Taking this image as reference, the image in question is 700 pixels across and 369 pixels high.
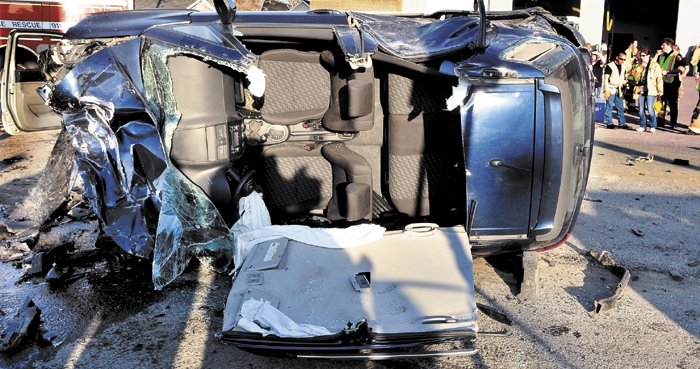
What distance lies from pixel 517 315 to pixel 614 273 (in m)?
1.12

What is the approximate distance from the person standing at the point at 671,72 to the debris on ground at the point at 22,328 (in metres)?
11.5

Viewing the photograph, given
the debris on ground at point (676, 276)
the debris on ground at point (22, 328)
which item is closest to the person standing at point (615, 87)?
the debris on ground at point (676, 276)

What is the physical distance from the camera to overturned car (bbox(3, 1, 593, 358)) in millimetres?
3025

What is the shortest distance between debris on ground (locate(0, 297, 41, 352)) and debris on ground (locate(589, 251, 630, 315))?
3.38 m

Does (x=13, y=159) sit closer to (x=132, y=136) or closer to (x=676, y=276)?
(x=132, y=136)

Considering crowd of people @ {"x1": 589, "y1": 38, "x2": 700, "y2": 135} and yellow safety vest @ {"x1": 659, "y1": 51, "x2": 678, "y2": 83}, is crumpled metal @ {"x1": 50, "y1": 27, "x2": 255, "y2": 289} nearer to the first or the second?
crowd of people @ {"x1": 589, "y1": 38, "x2": 700, "y2": 135}

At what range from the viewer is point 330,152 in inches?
155

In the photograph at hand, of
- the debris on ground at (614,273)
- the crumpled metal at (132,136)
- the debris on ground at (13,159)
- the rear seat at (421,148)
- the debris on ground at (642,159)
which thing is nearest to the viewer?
the crumpled metal at (132,136)

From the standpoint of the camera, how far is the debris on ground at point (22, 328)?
2945mm

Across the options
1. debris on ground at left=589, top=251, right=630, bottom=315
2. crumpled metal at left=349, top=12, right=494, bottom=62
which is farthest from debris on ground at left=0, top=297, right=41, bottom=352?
debris on ground at left=589, top=251, right=630, bottom=315

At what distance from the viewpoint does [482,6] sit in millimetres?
3273

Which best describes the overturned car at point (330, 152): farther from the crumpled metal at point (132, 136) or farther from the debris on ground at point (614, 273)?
the debris on ground at point (614, 273)

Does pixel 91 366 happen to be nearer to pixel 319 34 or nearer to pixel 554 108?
pixel 319 34

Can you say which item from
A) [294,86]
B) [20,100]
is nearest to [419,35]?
[294,86]
